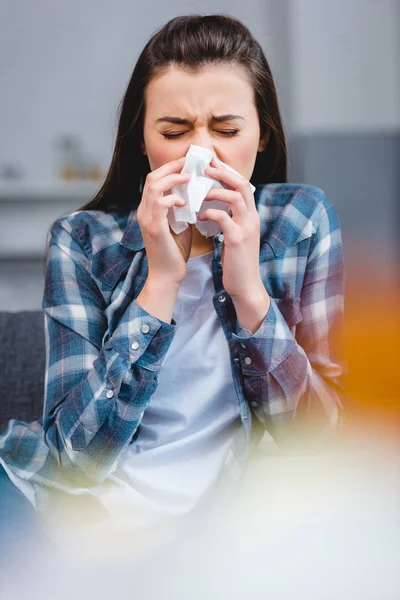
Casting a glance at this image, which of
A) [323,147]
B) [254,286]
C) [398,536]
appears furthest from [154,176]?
[323,147]

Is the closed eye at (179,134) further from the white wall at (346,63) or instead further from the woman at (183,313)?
the white wall at (346,63)

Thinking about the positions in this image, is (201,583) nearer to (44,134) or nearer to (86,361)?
(86,361)

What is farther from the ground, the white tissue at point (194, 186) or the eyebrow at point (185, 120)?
the eyebrow at point (185, 120)

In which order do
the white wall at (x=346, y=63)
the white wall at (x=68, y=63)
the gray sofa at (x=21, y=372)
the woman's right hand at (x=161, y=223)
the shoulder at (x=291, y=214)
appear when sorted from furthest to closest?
1. the white wall at (x=68, y=63)
2. the white wall at (x=346, y=63)
3. the gray sofa at (x=21, y=372)
4. the shoulder at (x=291, y=214)
5. the woman's right hand at (x=161, y=223)

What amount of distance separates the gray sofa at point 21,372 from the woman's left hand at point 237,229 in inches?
19.0

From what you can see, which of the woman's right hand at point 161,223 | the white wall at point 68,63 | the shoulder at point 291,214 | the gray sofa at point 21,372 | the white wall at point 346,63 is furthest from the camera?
the white wall at point 68,63

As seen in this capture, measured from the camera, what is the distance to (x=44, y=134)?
2.88 meters

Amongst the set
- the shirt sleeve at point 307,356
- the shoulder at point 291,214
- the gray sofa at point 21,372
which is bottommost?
the gray sofa at point 21,372

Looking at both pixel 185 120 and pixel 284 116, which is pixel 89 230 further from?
pixel 284 116

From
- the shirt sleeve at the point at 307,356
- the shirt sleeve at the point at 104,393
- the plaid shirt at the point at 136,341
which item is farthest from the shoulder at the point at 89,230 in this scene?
the shirt sleeve at the point at 307,356

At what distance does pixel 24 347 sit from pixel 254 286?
0.51 metres

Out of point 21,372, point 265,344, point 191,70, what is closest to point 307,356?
point 265,344

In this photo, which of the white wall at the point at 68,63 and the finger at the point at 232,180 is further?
the white wall at the point at 68,63

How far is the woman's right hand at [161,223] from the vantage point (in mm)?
717
